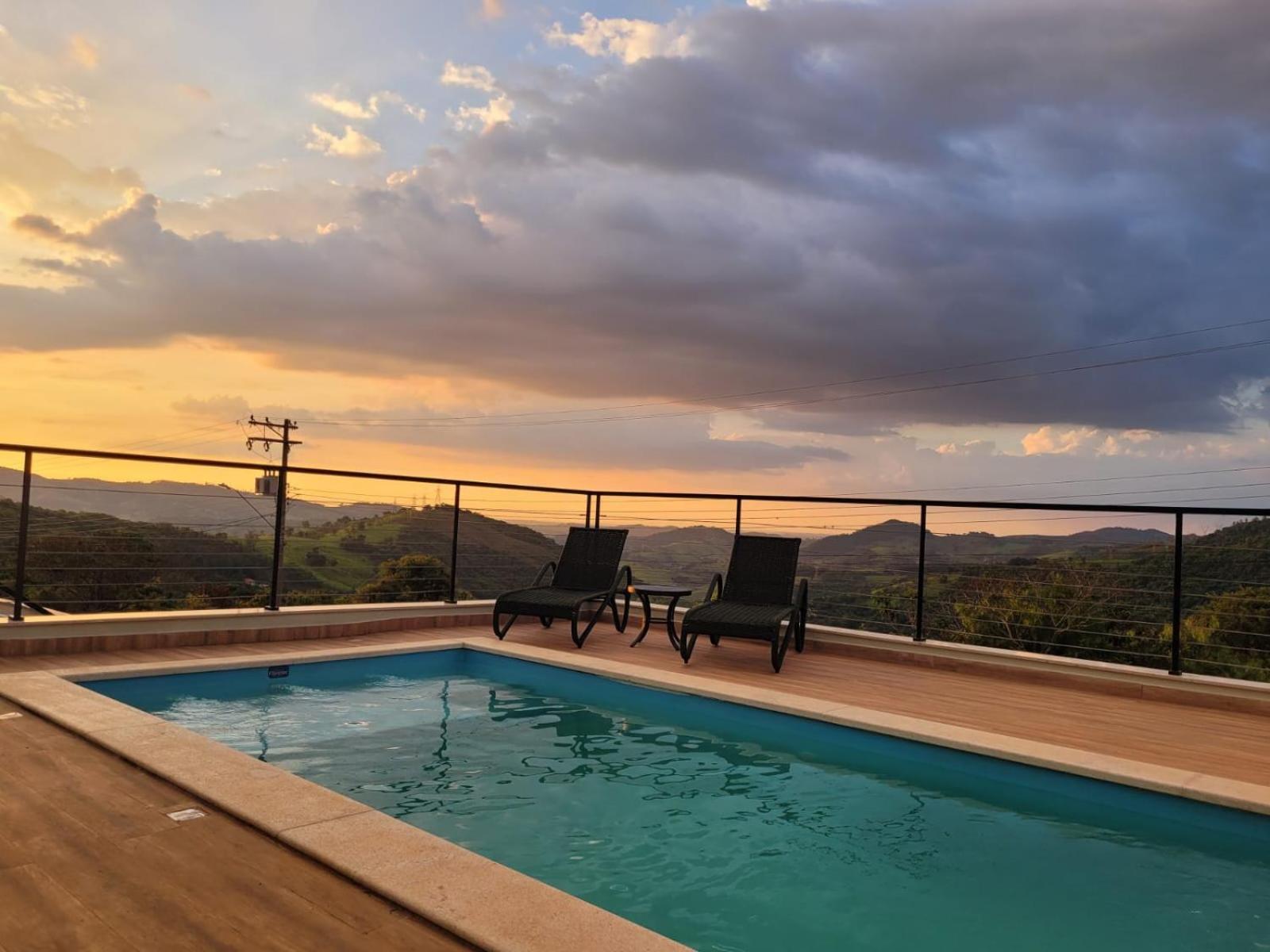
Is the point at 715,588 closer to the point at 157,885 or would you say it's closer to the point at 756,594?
the point at 756,594

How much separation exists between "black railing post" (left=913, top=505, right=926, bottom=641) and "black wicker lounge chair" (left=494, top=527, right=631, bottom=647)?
216 cm

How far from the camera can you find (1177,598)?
5176 mm

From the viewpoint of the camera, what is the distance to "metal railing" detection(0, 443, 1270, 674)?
5113 millimetres

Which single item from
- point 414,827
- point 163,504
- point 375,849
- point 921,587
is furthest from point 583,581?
point 163,504

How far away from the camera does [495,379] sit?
47.3 feet

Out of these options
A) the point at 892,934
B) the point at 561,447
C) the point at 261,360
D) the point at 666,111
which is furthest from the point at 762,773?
the point at 561,447

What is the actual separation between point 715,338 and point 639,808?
1385 centimetres

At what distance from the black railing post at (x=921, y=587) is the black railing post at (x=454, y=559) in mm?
3590

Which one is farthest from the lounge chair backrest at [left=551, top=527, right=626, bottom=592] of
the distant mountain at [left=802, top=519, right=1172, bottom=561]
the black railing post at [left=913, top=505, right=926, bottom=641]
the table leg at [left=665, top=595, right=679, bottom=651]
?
the black railing post at [left=913, top=505, right=926, bottom=641]

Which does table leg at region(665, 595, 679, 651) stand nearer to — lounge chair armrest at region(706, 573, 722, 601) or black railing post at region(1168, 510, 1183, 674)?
lounge chair armrest at region(706, 573, 722, 601)

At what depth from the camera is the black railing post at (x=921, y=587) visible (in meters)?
5.98

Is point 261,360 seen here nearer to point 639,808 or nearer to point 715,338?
point 715,338

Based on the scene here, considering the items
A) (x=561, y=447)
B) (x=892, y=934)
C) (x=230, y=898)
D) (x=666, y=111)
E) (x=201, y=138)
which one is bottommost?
(x=892, y=934)

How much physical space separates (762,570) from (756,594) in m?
0.18
